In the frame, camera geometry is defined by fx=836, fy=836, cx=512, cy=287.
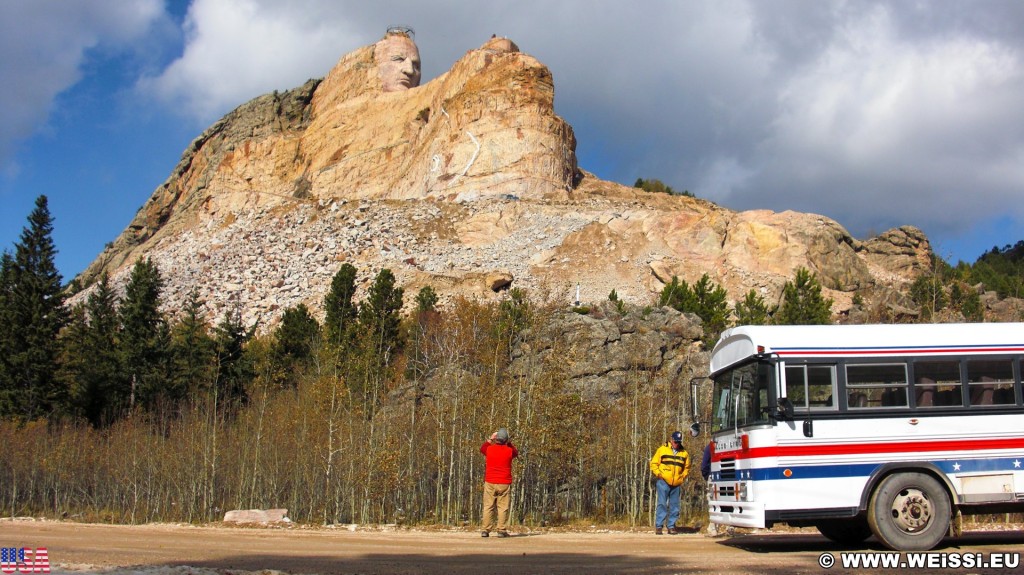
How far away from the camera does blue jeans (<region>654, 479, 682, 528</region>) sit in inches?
654

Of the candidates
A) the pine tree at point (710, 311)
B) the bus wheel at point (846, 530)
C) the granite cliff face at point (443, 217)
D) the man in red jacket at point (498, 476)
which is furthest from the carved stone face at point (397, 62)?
the bus wheel at point (846, 530)

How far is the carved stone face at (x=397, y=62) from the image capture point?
444ft

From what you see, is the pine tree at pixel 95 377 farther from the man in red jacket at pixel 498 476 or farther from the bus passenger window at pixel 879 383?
the bus passenger window at pixel 879 383

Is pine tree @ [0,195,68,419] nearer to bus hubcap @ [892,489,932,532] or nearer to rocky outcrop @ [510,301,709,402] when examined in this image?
rocky outcrop @ [510,301,709,402]

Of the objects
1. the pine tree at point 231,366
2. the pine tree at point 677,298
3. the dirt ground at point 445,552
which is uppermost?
the pine tree at point 677,298

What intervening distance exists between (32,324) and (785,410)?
50.3 meters

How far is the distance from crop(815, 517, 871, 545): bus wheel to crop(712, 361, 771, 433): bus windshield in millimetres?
2268

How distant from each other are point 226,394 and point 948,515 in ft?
137

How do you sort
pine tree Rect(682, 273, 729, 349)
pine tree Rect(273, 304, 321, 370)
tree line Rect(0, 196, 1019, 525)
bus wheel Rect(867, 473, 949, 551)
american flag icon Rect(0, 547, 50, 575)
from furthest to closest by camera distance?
pine tree Rect(273, 304, 321, 370)
pine tree Rect(682, 273, 729, 349)
tree line Rect(0, 196, 1019, 525)
bus wheel Rect(867, 473, 949, 551)
american flag icon Rect(0, 547, 50, 575)

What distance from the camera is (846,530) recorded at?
535 inches

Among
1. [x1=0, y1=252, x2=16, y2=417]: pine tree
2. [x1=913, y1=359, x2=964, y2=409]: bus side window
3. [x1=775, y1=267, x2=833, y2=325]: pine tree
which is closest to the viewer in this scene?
[x1=913, y1=359, x2=964, y2=409]: bus side window

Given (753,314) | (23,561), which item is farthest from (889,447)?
(753,314)

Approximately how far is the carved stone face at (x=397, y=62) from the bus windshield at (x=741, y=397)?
126 m

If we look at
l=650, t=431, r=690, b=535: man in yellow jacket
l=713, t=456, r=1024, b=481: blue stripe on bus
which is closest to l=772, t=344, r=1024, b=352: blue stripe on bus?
l=713, t=456, r=1024, b=481: blue stripe on bus
